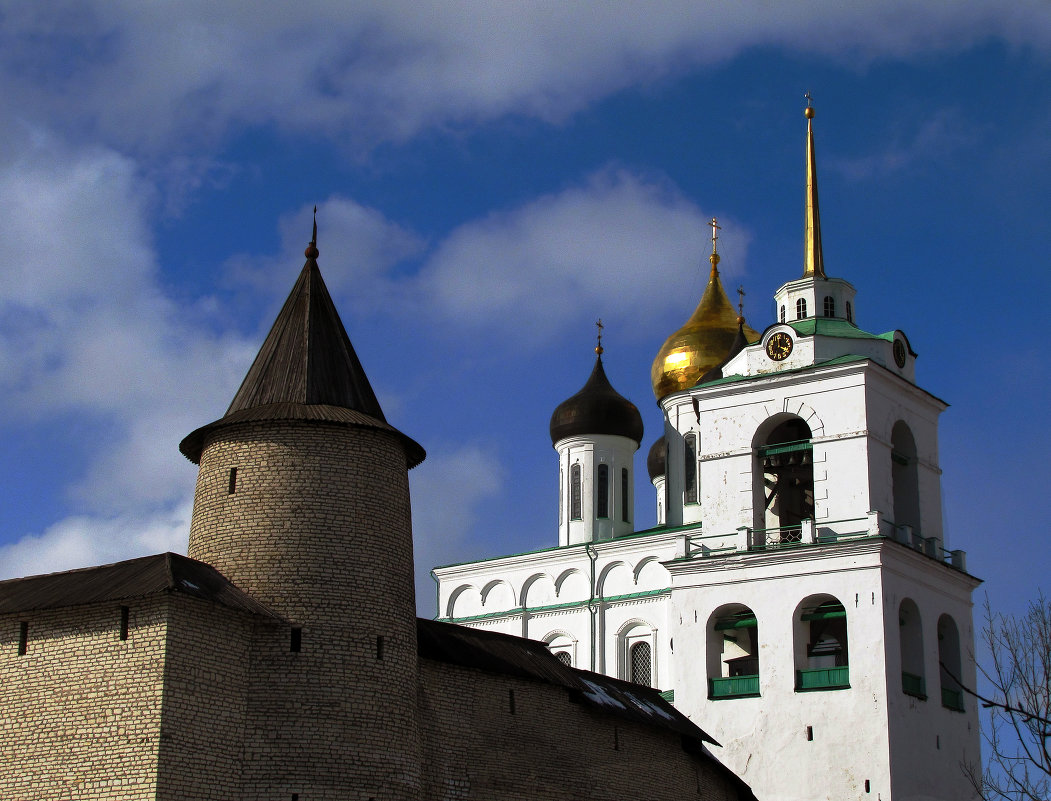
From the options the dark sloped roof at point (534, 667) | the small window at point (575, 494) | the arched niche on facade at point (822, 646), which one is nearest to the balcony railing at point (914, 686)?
the arched niche on facade at point (822, 646)

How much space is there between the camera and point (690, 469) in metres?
31.4

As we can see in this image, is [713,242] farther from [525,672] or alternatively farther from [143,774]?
[143,774]

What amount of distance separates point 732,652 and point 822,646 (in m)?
2.08

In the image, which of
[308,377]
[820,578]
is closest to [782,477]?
[820,578]

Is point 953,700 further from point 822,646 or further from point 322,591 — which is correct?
point 322,591

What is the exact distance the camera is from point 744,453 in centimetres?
2564

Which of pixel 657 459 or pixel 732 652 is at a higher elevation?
pixel 657 459

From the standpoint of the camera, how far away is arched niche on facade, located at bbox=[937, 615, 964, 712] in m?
24.8

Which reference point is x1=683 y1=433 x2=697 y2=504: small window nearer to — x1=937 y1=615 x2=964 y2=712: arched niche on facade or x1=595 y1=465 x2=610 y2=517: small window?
x1=595 y1=465 x2=610 y2=517: small window

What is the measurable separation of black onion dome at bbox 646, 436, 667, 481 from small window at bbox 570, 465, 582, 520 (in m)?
2.44

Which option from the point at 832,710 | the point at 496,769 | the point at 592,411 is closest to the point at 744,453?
the point at 832,710

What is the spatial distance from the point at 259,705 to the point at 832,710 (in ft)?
36.7

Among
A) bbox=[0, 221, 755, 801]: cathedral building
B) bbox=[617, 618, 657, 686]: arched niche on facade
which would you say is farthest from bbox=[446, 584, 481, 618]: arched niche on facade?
bbox=[0, 221, 755, 801]: cathedral building

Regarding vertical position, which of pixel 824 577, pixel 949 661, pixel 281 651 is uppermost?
pixel 824 577
